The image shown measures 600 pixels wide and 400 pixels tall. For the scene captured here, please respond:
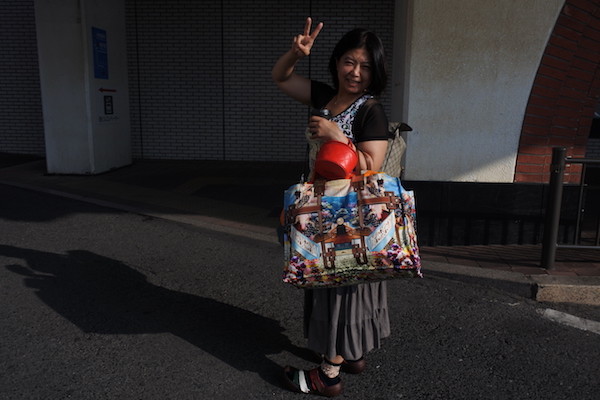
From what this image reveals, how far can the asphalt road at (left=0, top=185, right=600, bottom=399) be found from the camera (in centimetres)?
299

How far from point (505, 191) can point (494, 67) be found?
1182 millimetres

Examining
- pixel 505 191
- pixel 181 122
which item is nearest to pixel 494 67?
pixel 505 191

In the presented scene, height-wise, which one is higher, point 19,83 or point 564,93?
point 19,83

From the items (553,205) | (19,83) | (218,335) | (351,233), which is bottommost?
(218,335)

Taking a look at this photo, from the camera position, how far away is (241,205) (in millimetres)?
7328

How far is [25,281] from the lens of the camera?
448 cm

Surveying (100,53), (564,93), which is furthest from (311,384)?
(100,53)

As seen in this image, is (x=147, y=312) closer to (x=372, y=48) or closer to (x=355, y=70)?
(x=355, y=70)

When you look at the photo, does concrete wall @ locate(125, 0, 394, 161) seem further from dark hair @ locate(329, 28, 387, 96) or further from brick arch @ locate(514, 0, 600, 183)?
dark hair @ locate(329, 28, 387, 96)

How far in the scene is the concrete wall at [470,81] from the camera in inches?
200

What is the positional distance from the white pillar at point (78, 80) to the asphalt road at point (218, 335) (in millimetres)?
4120

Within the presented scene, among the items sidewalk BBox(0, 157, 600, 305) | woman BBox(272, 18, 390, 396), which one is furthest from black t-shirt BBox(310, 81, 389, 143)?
sidewalk BBox(0, 157, 600, 305)

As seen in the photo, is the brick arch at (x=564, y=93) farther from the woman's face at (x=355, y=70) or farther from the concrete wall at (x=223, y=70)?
the concrete wall at (x=223, y=70)

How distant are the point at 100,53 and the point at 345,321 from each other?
7945 mm
